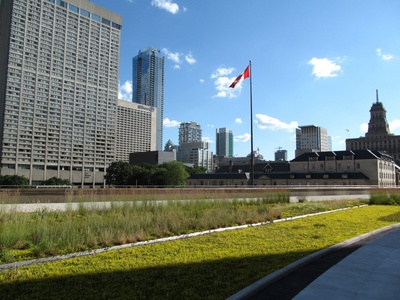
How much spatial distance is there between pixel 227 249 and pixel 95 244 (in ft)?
11.2

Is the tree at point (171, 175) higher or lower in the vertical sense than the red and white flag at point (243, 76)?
lower

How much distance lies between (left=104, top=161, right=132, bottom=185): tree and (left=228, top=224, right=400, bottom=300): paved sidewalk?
346 ft

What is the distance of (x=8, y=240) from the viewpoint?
847 centimetres

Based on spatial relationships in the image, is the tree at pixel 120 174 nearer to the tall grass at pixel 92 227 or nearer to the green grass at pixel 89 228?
the tall grass at pixel 92 227

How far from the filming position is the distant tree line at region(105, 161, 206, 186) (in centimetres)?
9919

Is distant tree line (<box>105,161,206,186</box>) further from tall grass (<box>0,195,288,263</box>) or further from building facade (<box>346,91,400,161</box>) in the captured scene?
building facade (<box>346,91,400,161</box>)

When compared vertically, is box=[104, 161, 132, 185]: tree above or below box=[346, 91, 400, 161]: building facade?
below

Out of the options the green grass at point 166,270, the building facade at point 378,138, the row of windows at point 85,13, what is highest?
the row of windows at point 85,13

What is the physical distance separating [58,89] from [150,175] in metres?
81.5

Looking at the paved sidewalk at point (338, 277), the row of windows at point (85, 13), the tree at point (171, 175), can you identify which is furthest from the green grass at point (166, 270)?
the row of windows at point (85, 13)

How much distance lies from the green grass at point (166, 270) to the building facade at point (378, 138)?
16287 centimetres

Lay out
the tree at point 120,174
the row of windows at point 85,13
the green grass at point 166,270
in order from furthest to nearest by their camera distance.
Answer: the row of windows at point 85,13, the tree at point 120,174, the green grass at point 166,270

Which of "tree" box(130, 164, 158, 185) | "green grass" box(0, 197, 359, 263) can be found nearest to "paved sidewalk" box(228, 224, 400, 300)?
"green grass" box(0, 197, 359, 263)

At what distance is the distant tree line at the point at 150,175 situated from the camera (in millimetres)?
99188
